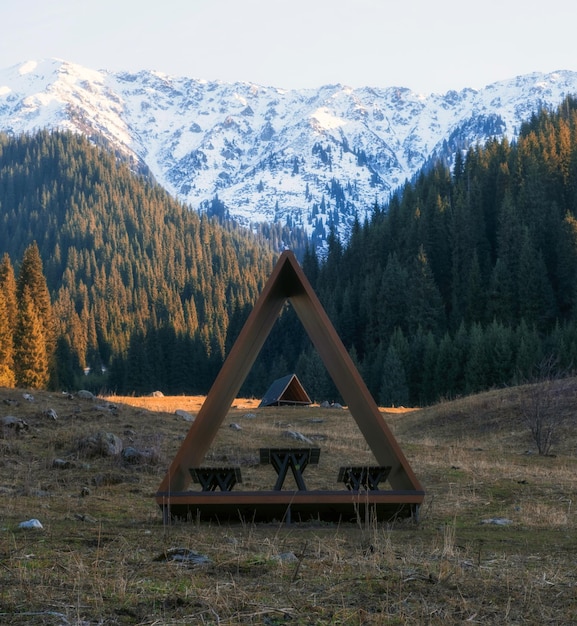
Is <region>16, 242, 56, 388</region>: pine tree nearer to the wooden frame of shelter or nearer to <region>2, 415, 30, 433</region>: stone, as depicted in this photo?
<region>2, 415, 30, 433</region>: stone

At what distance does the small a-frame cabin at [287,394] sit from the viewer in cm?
5584

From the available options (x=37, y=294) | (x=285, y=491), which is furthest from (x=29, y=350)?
(x=285, y=491)

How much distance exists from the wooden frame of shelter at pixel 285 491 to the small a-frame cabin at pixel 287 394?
43.5m

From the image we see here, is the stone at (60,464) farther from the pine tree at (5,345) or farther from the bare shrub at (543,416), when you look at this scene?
the pine tree at (5,345)

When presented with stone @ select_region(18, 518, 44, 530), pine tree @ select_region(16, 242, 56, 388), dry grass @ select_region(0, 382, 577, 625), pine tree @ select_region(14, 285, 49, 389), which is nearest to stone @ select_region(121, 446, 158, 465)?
dry grass @ select_region(0, 382, 577, 625)

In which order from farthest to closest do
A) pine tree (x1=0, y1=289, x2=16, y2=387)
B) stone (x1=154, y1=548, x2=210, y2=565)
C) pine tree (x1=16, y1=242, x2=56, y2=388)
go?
1. pine tree (x1=16, y1=242, x2=56, y2=388)
2. pine tree (x1=0, y1=289, x2=16, y2=387)
3. stone (x1=154, y1=548, x2=210, y2=565)

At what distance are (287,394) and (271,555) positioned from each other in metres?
50.6

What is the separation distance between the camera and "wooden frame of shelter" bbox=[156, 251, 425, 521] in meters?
10.8

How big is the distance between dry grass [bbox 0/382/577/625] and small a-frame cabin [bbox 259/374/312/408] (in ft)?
118

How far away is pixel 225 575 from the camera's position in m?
6.41

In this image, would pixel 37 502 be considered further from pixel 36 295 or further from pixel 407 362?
pixel 407 362

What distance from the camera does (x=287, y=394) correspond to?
57781mm

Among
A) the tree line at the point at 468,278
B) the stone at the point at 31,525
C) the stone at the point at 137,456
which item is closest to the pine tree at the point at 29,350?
the tree line at the point at 468,278

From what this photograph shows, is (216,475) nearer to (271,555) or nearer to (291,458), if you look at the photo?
(291,458)
